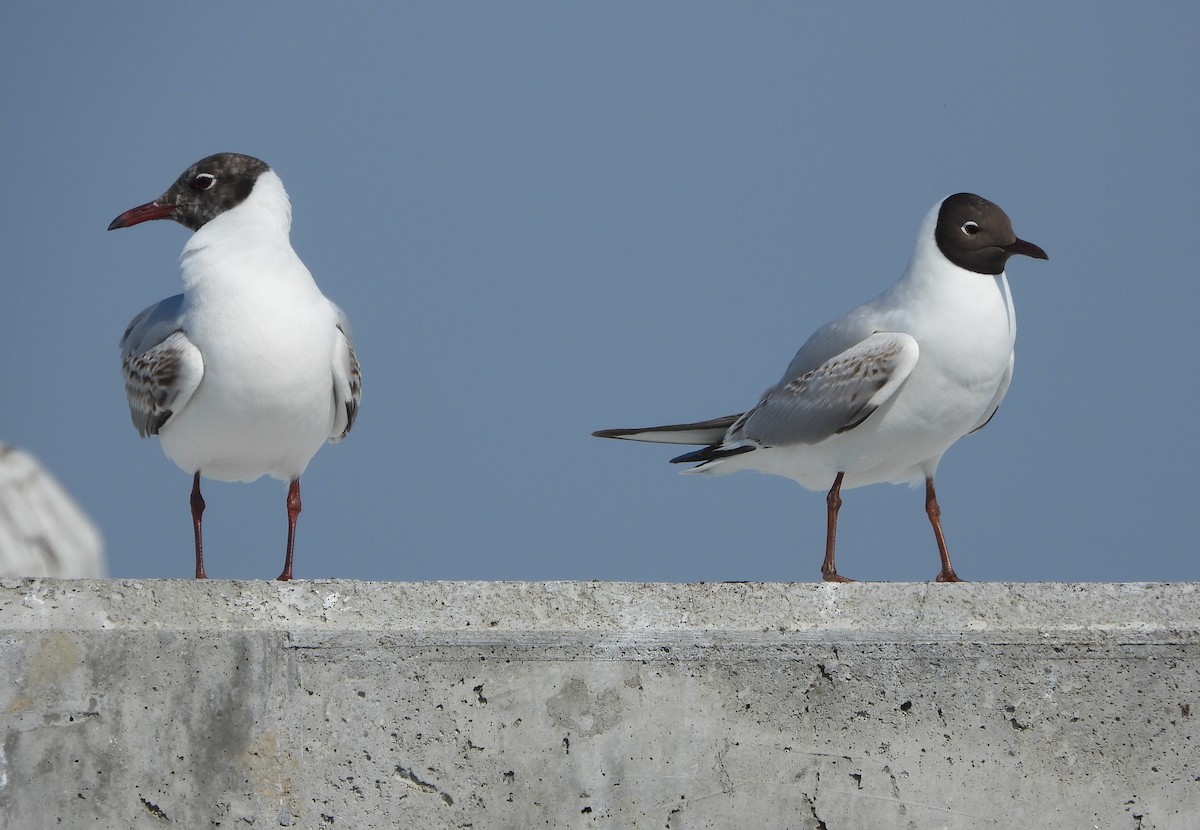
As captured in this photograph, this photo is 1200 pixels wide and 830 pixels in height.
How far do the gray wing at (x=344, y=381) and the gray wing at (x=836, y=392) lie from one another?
72.5 inches

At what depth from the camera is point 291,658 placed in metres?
4.27

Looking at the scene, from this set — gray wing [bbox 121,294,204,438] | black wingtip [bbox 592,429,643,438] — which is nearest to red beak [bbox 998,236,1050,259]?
black wingtip [bbox 592,429,643,438]

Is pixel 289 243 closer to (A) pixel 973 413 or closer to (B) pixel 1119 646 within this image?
(A) pixel 973 413

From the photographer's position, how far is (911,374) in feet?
20.7

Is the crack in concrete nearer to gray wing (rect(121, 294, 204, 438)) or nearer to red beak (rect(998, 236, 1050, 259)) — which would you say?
gray wing (rect(121, 294, 204, 438))

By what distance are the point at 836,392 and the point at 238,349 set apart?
2498mm

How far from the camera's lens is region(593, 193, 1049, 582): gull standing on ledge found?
6.27 metres

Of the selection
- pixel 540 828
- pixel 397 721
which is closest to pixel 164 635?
pixel 397 721

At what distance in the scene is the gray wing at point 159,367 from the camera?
20.0 feet

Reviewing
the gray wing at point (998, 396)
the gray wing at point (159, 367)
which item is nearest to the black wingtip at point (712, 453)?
the gray wing at point (998, 396)

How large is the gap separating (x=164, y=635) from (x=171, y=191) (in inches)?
121

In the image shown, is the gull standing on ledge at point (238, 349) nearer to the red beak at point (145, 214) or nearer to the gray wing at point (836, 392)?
the red beak at point (145, 214)

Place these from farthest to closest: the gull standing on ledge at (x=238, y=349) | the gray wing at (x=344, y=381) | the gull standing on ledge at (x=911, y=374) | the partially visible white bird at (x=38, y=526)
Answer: the partially visible white bird at (x=38, y=526)
the gray wing at (x=344, y=381)
the gull standing on ledge at (x=911, y=374)
the gull standing on ledge at (x=238, y=349)

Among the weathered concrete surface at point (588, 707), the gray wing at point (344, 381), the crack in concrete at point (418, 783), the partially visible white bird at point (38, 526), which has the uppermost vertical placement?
the gray wing at point (344, 381)
